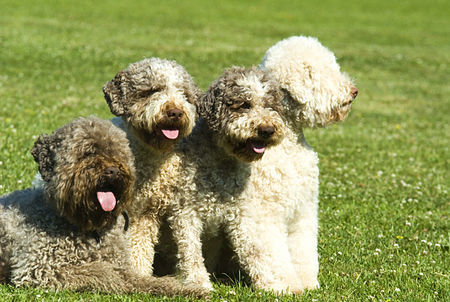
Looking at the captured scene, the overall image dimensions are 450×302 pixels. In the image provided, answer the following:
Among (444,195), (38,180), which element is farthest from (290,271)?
(444,195)

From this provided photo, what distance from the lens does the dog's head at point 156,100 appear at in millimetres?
5344

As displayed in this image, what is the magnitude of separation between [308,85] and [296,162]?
0.74 m

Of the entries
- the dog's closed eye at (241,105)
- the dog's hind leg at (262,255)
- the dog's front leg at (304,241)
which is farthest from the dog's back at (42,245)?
the dog's front leg at (304,241)

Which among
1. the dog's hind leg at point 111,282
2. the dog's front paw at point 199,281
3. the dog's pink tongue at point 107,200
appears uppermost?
the dog's pink tongue at point 107,200

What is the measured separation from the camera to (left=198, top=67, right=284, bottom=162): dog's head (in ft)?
17.5

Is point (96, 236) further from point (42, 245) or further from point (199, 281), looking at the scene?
point (199, 281)

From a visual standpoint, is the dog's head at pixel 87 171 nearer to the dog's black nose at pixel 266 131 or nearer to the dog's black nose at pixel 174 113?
the dog's black nose at pixel 174 113

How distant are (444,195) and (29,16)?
21.6m

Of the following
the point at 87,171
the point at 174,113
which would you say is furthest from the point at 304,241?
the point at 87,171

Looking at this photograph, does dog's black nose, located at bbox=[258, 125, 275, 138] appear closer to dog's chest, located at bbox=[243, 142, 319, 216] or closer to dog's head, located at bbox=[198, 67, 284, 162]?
dog's head, located at bbox=[198, 67, 284, 162]

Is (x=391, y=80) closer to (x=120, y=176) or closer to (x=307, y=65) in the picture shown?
(x=307, y=65)

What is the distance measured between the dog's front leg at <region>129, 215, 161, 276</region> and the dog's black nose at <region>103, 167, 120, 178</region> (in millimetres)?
917

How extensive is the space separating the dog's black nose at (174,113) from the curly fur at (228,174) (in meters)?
0.35

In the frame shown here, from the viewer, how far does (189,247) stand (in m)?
5.63
